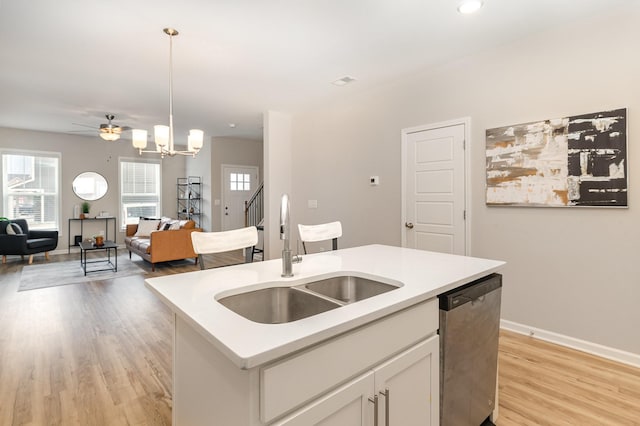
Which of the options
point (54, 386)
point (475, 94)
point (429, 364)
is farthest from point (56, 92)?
point (429, 364)

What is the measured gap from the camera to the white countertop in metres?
0.85

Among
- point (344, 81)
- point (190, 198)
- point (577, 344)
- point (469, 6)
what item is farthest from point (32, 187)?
point (577, 344)

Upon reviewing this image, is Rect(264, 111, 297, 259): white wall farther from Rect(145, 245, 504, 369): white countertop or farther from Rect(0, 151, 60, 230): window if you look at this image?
Rect(0, 151, 60, 230): window

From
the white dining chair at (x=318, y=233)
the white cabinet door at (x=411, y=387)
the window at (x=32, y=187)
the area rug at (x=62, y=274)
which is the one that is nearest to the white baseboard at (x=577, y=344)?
the white dining chair at (x=318, y=233)

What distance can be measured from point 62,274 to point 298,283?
18.5 ft

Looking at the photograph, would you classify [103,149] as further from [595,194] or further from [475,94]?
[595,194]

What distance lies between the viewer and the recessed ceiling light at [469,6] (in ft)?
8.04

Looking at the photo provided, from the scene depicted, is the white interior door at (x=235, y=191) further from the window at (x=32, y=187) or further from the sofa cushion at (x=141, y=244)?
the window at (x=32, y=187)

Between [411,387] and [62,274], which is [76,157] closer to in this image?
[62,274]

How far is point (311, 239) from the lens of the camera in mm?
2514

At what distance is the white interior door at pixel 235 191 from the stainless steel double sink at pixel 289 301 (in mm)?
6756

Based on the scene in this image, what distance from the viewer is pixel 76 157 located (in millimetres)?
7430

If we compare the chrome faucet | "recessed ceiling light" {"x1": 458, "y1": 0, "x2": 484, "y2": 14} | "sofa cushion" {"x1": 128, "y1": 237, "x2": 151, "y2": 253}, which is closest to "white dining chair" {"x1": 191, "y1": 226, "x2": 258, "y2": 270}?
the chrome faucet

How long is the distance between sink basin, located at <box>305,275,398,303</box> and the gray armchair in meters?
6.94
